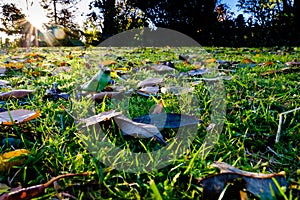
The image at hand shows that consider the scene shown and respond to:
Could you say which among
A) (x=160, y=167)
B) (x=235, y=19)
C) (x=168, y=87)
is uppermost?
(x=235, y=19)

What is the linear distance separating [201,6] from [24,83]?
37.8 ft

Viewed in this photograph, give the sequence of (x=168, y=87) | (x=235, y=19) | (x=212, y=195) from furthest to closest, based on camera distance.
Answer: (x=235, y=19) → (x=168, y=87) → (x=212, y=195)

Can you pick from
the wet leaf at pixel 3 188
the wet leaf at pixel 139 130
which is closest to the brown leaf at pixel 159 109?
the wet leaf at pixel 139 130

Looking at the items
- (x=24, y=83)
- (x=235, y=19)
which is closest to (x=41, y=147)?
(x=24, y=83)

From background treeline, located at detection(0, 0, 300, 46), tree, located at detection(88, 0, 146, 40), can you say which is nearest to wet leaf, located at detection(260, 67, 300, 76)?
background treeline, located at detection(0, 0, 300, 46)

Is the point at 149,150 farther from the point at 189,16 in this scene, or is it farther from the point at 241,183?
the point at 189,16

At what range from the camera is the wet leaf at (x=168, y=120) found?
3.48 ft

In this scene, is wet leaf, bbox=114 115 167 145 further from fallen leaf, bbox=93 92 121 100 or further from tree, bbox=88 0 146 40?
tree, bbox=88 0 146 40

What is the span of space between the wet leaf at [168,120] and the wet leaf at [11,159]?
443mm

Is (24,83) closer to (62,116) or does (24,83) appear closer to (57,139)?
(62,116)

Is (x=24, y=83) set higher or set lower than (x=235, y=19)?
lower

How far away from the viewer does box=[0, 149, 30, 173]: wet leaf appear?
795mm

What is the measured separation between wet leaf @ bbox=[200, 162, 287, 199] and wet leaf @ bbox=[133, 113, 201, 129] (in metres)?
0.39

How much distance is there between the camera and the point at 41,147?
899 millimetres
